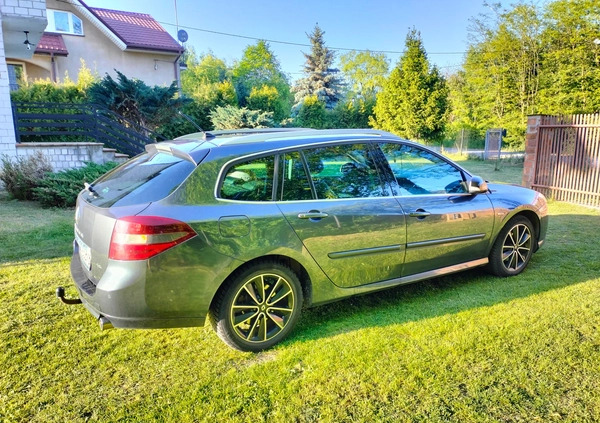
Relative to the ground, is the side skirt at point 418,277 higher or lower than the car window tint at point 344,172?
lower

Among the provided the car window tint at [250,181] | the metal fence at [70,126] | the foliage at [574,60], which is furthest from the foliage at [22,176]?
the foliage at [574,60]

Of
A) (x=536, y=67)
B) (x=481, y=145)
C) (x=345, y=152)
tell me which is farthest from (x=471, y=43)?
(x=345, y=152)

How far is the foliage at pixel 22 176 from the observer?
27.3 ft

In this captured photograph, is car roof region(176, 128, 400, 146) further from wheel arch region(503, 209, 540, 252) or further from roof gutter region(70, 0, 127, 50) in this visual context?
roof gutter region(70, 0, 127, 50)

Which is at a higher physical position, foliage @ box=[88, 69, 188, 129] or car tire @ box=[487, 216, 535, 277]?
foliage @ box=[88, 69, 188, 129]

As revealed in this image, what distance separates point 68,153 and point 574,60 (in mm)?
18468

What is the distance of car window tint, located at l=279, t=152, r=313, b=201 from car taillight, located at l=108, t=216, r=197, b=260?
0.89m

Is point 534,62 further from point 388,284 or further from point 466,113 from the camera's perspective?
point 388,284

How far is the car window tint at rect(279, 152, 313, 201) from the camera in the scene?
3.07 m

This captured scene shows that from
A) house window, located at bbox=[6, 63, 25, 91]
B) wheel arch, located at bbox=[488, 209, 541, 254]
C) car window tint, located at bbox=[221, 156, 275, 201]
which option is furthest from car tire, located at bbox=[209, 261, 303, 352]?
house window, located at bbox=[6, 63, 25, 91]

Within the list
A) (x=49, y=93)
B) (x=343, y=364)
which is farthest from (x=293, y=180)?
(x=49, y=93)

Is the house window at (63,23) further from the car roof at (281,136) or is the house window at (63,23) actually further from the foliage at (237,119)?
the car roof at (281,136)

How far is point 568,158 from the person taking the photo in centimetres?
894

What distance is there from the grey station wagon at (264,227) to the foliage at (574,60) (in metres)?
15.5
